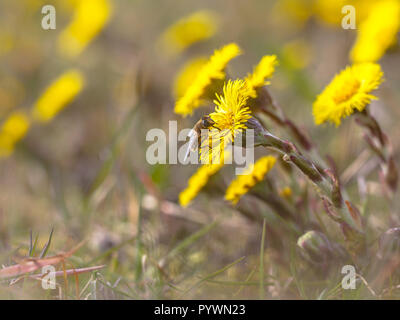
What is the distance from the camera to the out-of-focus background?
1557mm

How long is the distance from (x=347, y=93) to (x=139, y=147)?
5.30ft

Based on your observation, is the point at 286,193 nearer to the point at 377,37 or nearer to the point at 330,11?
the point at 377,37

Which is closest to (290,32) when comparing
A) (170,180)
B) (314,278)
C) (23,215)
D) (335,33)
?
(335,33)

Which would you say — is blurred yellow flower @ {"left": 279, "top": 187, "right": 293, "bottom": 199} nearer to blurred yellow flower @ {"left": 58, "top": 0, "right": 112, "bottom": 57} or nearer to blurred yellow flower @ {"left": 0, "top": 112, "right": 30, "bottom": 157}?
blurred yellow flower @ {"left": 0, "top": 112, "right": 30, "bottom": 157}

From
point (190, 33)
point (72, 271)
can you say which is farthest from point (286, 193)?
point (190, 33)

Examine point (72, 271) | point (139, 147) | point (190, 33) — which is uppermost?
point (190, 33)

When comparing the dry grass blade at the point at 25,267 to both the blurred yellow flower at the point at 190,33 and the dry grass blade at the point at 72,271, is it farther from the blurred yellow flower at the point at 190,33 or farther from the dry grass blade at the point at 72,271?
the blurred yellow flower at the point at 190,33

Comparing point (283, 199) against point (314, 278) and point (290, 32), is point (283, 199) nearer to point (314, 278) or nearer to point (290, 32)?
point (314, 278)

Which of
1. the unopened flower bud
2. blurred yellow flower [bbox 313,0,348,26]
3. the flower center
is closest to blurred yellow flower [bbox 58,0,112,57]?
blurred yellow flower [bbox 313,0,348,26]

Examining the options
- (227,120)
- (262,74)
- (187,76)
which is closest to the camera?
(227,120)

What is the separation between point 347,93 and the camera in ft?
4.45

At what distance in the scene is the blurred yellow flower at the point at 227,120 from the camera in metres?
1.15

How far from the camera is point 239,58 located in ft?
11.9

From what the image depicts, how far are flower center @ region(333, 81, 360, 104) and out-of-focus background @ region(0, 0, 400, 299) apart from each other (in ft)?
0.88
